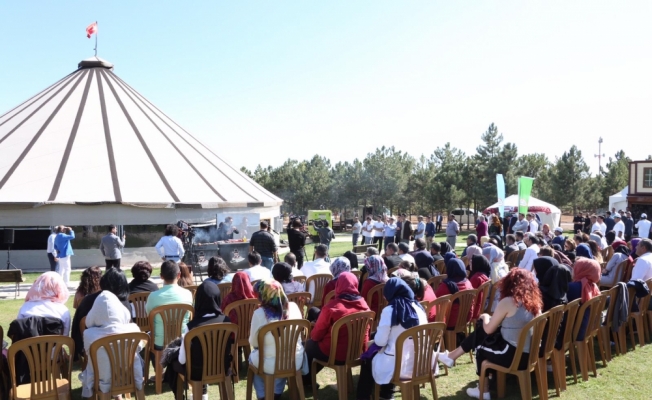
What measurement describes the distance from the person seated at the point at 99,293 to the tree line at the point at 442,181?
3285 cm

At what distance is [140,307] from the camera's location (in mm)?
5832

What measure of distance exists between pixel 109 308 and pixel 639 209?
1329 inches

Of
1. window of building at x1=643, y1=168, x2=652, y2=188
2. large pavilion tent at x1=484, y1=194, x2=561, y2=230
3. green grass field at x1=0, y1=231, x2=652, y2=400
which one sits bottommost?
green grass field at x1=0, y1=231, x2=652, y2=400

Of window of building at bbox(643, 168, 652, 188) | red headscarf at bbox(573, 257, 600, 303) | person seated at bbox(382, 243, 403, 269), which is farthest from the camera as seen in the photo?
window of building at bbox(643, 168, 652, 188)

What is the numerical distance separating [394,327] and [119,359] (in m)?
2.20

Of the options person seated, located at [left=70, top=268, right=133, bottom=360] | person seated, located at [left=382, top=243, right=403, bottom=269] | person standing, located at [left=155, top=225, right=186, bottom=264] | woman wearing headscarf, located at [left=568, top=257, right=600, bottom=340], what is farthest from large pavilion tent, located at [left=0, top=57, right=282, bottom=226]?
woman wearing headscarf, located at [left=568, top=257, right=600, bottom=340]

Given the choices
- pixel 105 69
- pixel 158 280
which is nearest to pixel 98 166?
pixel 158 280

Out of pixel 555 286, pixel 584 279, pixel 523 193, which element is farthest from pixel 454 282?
pixel 523 193

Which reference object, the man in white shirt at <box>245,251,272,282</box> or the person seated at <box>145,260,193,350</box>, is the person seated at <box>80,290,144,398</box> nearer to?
the person seated at <box>145,260,193,350</box>

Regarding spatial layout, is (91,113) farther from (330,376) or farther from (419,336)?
(419,336)

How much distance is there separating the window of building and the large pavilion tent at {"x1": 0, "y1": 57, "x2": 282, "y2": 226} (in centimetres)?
2275

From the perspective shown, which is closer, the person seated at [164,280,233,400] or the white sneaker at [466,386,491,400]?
the person seated at [164,280,233,400]

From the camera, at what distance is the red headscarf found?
562 cm

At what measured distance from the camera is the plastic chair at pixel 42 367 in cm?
385
